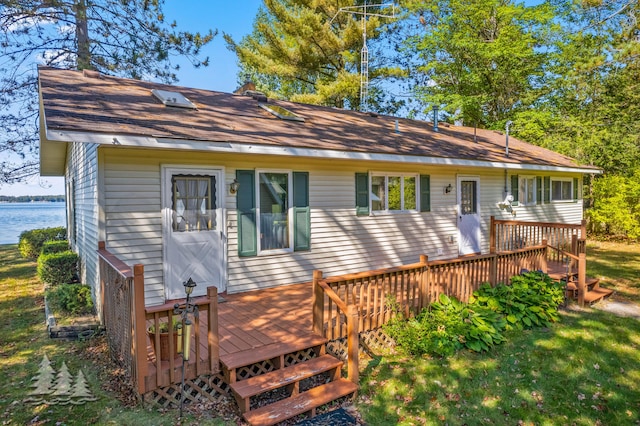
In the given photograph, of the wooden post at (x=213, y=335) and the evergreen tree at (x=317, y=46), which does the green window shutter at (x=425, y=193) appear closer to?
the wooden post at (x=213, y=335)

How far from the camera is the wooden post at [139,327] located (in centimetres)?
307

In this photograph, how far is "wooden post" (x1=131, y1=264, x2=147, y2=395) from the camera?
3072 millimetres

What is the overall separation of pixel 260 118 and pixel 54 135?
12.3 ft

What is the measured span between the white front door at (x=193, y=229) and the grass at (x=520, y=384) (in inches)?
114

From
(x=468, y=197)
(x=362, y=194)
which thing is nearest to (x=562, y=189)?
(x=468, y=197)

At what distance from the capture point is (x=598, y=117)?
1388 cm

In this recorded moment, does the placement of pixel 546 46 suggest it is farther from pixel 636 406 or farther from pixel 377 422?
pixel 377 422

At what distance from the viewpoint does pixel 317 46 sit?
17.5 m

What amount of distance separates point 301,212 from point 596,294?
5772 millimetres

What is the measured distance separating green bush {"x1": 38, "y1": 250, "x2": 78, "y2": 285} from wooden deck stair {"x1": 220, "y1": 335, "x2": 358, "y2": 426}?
19.0 ft

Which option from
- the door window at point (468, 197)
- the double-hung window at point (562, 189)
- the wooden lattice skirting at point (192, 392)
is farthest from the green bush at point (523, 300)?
the double-hung window at point (562, 189)

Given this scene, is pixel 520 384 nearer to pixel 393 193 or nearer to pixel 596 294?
pixel 596 294

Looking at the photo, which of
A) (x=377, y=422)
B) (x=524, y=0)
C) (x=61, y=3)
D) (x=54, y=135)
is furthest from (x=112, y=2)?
(x=524, y=0)

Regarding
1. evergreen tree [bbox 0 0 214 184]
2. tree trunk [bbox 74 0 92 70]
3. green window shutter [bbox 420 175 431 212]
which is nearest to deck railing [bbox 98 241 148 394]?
green window shutter [bbox 420 175 431 212]
